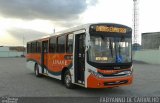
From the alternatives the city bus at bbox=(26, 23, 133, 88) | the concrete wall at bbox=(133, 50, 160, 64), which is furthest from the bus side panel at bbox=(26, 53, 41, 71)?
the concrete wall at bbox=(133, 50, 160, 64)

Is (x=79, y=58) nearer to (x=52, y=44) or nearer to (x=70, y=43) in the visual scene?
(x=70, y=43)

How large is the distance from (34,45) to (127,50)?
10781mm

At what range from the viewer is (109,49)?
44.8 ft

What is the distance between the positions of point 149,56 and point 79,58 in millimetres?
43092

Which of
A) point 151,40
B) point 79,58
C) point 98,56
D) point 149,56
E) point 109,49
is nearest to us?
point 98,56

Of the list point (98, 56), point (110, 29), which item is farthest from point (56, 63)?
point (110, 29)

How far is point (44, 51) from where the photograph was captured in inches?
807

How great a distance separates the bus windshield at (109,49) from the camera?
1345 centimetres

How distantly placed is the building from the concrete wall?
40.1 ft

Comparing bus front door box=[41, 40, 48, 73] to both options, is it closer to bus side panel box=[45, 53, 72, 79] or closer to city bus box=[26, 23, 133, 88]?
bus side panel box=[45, 53, 72, 79]

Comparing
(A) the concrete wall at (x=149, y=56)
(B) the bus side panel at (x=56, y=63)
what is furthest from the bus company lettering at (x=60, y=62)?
(A) the concrete wall at (x=149, y=56)

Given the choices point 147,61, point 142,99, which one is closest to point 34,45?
point 142,99

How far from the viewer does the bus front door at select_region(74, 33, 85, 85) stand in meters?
14.2

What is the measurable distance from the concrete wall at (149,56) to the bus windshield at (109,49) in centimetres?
4000
